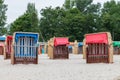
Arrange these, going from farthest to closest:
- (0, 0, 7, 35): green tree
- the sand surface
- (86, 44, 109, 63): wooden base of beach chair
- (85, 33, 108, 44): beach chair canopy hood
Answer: (0, 0, 7, 35): green tree
(86, 44, 109, 63): wooden base of beach chair
(85, 33, 108, 44): beach chair canopy hood
the sand surface

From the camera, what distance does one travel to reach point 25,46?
26.4m

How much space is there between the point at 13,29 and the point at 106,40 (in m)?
79.3

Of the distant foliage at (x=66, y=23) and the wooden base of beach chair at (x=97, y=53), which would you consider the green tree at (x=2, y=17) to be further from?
the wooden base of beach chair at (x=97, y=53)

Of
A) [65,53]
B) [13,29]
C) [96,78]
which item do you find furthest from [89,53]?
[13,29]

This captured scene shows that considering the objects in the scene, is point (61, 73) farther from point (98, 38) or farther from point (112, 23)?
point (112, 23)

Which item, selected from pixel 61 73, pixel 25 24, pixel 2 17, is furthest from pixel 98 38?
pixel 25 24

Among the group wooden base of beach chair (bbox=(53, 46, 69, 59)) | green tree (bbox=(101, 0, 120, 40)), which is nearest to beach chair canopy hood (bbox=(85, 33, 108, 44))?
wooden base of beach chair (bbox=(53, 46, 69, 59))

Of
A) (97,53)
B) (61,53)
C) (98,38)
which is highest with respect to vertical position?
(98,38)

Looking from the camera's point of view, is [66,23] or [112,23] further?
[66,23]

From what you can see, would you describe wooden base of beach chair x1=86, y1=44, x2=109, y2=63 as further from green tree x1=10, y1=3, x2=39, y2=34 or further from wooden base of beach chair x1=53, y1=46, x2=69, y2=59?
green tree x1=10, y1=3, x2=39, y2=34

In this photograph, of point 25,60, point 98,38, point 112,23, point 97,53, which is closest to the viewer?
point 25,60

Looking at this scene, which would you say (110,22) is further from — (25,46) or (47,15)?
(25,46)

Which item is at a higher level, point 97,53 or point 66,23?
point 66,23

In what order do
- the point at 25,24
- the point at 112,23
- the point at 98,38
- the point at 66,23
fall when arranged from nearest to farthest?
the point at 98,38 → the point at 25,24 → the point at 112,23 → the point at 66,23
